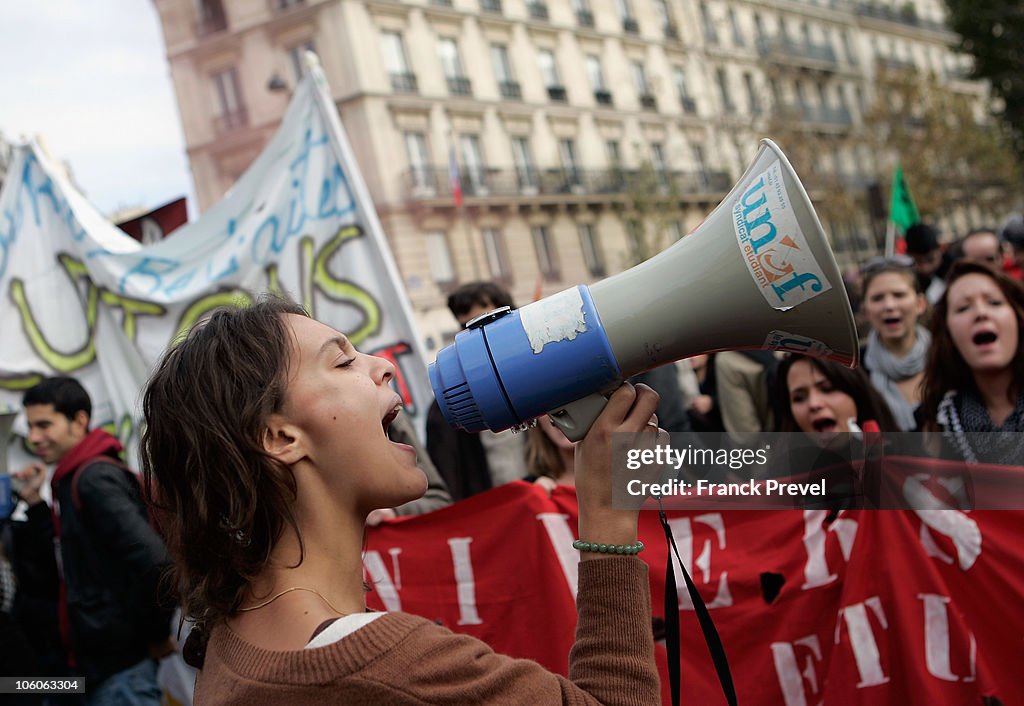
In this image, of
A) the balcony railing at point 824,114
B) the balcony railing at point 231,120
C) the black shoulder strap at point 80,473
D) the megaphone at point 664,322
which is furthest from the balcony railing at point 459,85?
the megaphone at point 664,322

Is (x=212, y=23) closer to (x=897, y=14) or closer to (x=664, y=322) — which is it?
(x=897, y=14)

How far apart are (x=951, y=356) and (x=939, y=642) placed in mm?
973

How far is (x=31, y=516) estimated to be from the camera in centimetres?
414

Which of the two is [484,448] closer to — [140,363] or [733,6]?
[140,363]

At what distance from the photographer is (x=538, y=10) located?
3189 centimetres

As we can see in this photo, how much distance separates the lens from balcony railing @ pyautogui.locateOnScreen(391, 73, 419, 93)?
28.1m

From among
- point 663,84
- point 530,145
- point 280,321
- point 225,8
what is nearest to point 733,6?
point 663,84

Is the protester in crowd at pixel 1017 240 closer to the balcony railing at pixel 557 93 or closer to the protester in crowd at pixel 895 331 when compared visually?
the protester in crowd at pixel 895 331

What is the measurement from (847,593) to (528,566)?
3.11 feet

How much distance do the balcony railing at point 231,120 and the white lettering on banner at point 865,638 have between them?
28.2 metres

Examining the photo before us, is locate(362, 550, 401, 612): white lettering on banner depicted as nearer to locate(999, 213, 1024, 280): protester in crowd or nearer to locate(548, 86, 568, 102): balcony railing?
locate(999, 213, 1024, 280): protester in crowd

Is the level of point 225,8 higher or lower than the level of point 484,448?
higher

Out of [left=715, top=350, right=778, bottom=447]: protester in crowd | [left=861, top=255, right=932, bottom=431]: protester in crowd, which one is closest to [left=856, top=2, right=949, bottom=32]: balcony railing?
[left=861, top=255, right=932, bottom=431]: protester in crowd

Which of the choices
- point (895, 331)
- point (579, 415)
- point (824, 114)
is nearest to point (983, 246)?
point (895, 331)
